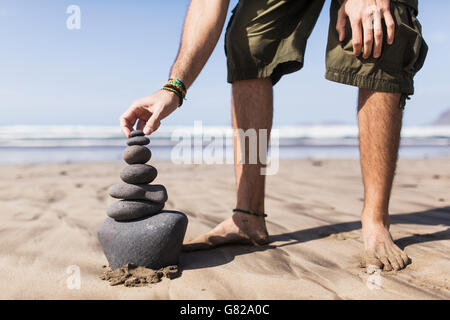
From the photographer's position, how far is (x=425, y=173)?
18.0ft

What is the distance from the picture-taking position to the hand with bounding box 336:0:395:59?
188 centimetres

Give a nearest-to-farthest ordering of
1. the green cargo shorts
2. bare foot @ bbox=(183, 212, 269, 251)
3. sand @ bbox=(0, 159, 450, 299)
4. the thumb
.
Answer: sand @ bbox=(0, 159, 450, 299) < the thumb < the green cargo shorts < bare foot @ bbox=(183, 212, 269, 251)

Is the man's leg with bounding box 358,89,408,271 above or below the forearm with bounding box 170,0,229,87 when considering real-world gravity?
below

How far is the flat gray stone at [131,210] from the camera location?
1738 millimetres

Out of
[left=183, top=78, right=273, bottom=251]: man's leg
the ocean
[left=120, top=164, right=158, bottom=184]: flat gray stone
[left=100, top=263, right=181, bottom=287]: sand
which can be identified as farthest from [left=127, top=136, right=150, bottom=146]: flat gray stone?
the ocean

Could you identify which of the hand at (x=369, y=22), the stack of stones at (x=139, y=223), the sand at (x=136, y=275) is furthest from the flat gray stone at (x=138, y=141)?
the hand at (x=369, y=22)

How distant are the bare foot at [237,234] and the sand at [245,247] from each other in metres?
0.05

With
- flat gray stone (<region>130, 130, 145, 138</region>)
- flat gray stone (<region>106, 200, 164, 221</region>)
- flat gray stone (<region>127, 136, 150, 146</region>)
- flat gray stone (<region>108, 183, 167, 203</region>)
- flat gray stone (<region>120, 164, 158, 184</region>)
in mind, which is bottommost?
flat gray stone (<region>106, 200, 164, 221</region>)

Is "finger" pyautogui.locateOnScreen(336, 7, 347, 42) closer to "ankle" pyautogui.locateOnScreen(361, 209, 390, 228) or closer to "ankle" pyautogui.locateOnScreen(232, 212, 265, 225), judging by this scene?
"ankle" pyautogui.locateOnScreen(361, 209, 390, 228)

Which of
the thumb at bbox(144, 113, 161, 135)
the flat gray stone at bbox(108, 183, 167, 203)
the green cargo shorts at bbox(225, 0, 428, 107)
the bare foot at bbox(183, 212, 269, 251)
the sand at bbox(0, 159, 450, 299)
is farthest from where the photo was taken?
the bare foot at bbox(183, 212, 269, 251)

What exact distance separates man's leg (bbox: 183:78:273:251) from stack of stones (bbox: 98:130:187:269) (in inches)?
19.9

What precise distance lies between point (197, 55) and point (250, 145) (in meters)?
0.64

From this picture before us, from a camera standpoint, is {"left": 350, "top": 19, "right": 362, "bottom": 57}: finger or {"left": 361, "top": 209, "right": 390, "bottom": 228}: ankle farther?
{"left": 361, "top": 209, "right": 390, "bottom": 228}: ankle

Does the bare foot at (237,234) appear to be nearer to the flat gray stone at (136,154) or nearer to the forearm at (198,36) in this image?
the flat gray stone at (136,154)
